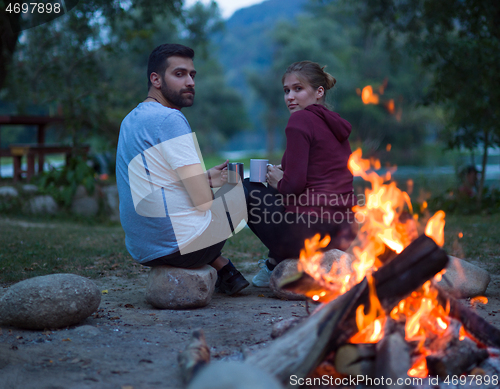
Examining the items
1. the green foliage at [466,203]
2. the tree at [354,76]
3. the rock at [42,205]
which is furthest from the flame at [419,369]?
the tree at [354,76]

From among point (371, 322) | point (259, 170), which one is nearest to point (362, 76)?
point (259, 170)

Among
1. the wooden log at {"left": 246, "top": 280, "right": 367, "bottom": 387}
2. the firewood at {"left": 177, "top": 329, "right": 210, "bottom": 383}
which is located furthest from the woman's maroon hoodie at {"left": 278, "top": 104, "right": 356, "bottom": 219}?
the firewood at {"left": 177, "top": 329, "right": 210, "bottom": 383}

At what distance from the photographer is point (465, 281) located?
A: 377 cm

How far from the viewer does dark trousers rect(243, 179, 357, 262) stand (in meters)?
3.73

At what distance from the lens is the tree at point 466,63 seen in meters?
8.16

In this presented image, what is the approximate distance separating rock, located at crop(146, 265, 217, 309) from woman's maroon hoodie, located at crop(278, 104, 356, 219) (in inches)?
36.6

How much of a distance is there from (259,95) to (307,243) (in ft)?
148

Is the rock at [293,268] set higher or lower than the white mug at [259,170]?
lower

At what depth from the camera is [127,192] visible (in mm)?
3656

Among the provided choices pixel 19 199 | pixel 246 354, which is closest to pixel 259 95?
pixel 19 199

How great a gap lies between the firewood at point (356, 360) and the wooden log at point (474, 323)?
67 centimetres

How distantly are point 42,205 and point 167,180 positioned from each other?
660cm

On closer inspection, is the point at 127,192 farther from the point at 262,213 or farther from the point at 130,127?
the point at 262,213

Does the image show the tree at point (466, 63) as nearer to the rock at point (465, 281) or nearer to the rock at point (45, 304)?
the rock at point (465, 281)
